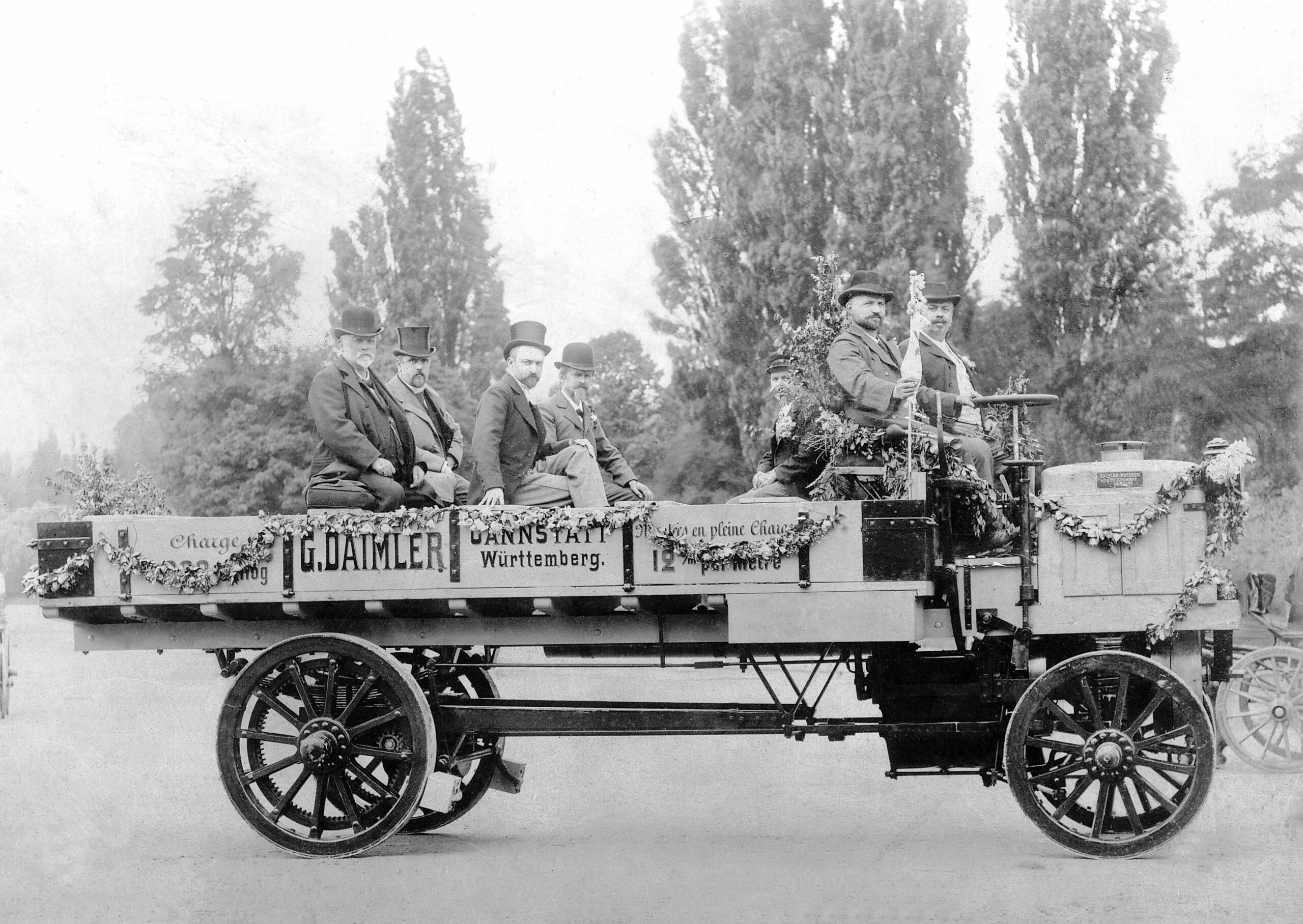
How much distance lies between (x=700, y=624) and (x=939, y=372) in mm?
1810

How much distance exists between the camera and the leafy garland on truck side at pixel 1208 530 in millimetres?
5391

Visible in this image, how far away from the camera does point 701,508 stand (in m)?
5.37

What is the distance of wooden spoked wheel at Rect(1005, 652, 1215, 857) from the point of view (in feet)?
17.0

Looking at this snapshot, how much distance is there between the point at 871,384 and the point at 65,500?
1282 centimetres

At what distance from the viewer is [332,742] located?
559cm

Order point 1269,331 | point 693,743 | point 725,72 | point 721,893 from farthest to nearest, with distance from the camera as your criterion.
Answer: point 725,72 → point 1269,331 → point 693,743 → point 721,893

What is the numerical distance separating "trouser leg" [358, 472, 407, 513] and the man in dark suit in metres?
2.15

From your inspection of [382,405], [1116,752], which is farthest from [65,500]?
[1116,752]

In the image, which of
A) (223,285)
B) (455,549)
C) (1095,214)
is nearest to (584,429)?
(455,549)

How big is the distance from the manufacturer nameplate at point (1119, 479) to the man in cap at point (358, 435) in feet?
10.9

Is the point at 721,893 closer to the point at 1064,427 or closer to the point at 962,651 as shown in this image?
the point at 962,651

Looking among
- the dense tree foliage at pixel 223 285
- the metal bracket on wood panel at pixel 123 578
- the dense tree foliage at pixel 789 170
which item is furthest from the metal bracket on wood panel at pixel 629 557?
the dense tree foliage at pixel 223 285

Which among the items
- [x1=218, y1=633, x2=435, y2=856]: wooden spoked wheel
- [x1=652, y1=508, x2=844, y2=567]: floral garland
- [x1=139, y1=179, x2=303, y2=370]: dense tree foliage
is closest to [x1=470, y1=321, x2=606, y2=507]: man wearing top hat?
[x1=652, y1=508, x2=844, y2=567]: floral garland

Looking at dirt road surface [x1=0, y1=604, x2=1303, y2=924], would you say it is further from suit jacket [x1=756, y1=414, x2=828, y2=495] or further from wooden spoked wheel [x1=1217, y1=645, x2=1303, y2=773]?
suit jacket [x1=756, y1=414, x2=828, y2=495]
